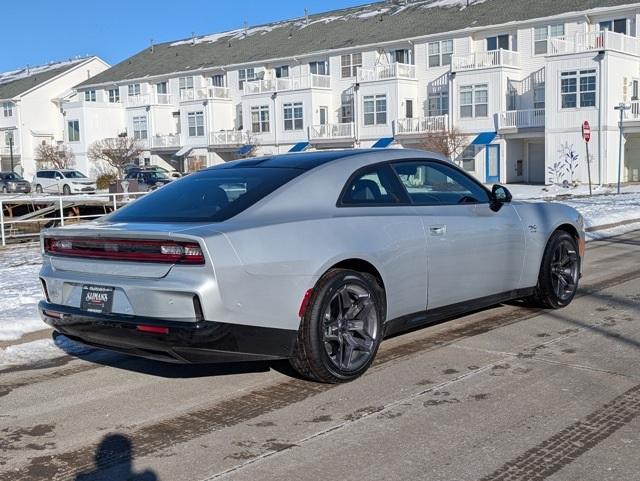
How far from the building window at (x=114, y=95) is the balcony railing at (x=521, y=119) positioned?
36.6 meters

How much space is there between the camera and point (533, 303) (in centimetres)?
802

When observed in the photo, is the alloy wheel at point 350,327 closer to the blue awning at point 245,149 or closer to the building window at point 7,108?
the blue awning at point 245,149

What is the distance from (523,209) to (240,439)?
156 inches

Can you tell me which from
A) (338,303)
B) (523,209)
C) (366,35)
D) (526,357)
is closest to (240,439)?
(338,303)

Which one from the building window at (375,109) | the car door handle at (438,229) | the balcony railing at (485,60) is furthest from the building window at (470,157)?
the car door handle at (438,229)

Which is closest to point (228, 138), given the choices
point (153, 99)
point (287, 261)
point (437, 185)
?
point (153, 99)

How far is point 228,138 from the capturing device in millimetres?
57781

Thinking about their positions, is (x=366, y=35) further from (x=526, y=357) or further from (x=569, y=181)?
(x=526, y=357)

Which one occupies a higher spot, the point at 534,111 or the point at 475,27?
the point at 475,27

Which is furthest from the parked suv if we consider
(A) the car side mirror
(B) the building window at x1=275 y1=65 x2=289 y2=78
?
(A) the car side mirror

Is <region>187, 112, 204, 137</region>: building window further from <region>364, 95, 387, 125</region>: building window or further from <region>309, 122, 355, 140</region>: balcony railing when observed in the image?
<region>364, 95, 387, 125</region>: building window

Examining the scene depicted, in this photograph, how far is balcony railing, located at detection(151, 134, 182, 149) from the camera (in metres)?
62.2

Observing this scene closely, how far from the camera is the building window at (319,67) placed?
54.0 m

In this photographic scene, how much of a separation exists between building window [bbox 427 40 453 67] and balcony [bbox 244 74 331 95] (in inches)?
308
